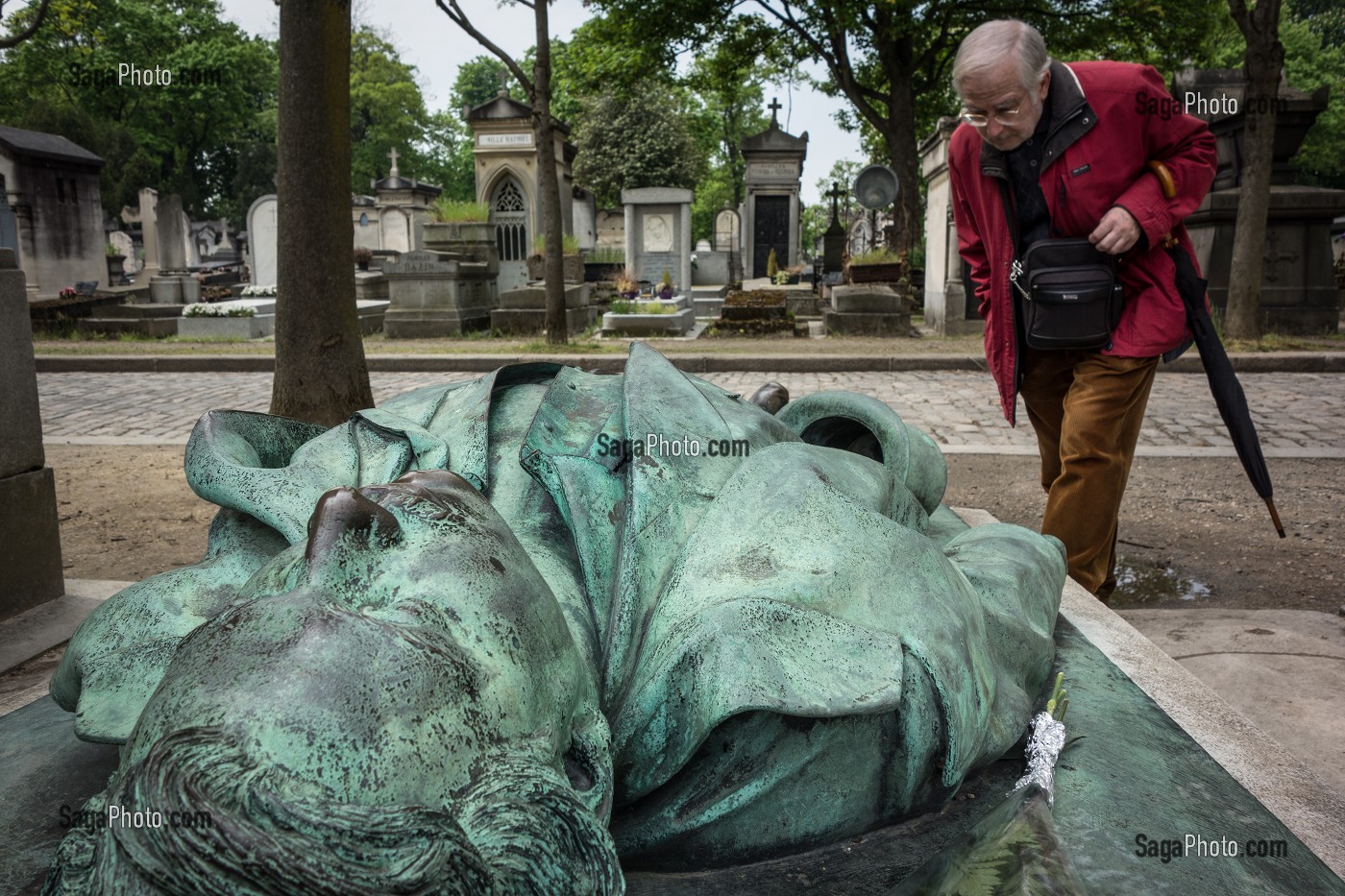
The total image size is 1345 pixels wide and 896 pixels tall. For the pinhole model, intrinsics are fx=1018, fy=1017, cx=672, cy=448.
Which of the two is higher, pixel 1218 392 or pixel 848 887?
pixel 1218 392

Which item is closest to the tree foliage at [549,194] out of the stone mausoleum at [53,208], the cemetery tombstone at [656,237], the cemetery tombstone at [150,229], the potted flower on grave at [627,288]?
the potted flower on grave at [627,288]

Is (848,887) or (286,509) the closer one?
(848,887)

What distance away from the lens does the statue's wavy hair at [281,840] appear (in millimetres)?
891

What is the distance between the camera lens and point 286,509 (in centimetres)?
162

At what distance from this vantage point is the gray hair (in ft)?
9.18

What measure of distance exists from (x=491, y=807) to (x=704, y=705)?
0.33 m

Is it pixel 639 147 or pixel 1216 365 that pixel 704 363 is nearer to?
pixel 1216 365

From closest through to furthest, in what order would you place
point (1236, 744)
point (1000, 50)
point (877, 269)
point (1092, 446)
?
point (1236, 744)
point (1000, 50)
point (1092, 446)
point (877, 269)

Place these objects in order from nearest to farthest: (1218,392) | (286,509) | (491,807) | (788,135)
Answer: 1. (491,807)
2. (286,509)
3. (1218,392)
4. (788,135)

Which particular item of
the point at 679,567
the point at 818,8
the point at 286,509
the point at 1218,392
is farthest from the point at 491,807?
the point at 818,8

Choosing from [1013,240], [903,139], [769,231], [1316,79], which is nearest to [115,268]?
[769,231]

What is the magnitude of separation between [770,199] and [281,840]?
29000 millimetres

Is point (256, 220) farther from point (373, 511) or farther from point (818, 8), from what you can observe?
point (373, 511)

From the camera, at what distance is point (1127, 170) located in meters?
3.04
